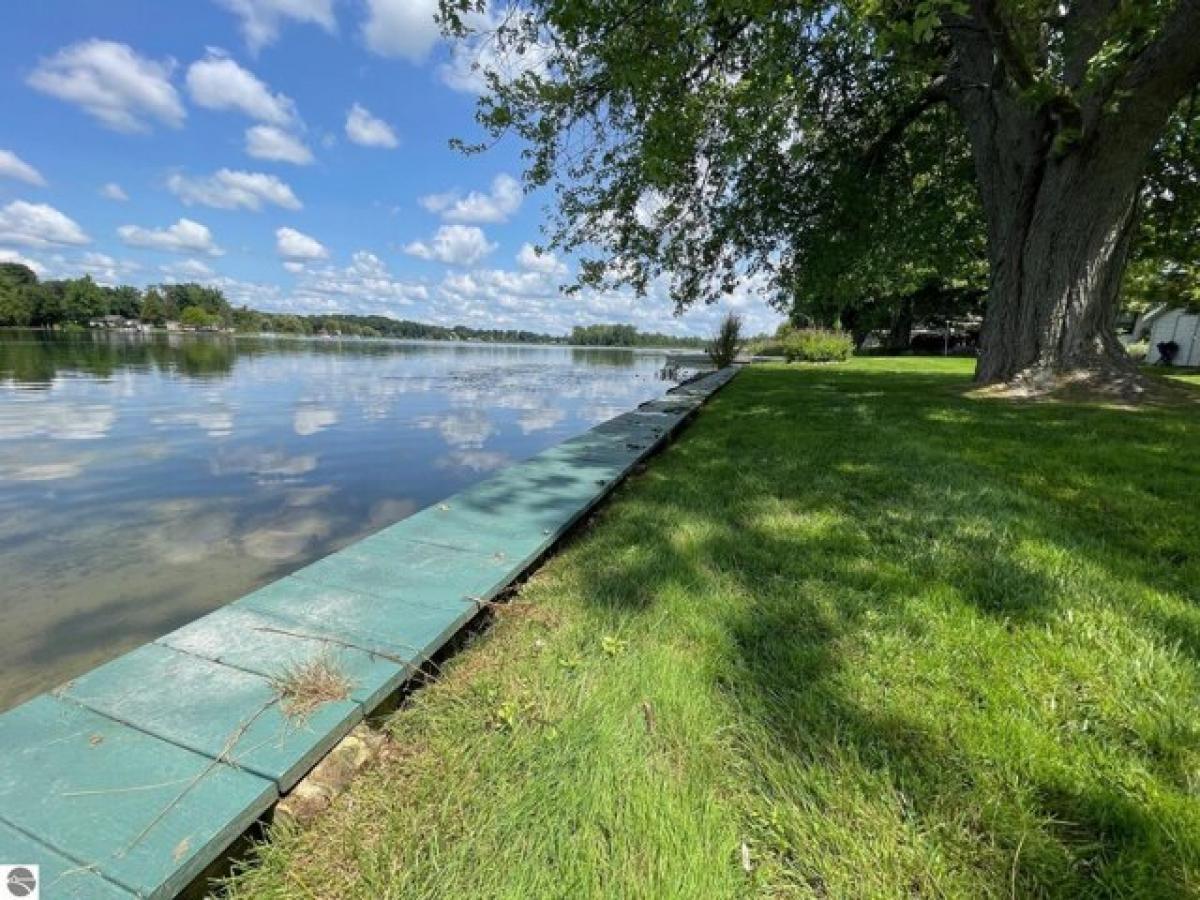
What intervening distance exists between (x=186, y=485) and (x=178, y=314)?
109815 mm

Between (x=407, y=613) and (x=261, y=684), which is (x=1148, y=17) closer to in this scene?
(x=407, y=613)

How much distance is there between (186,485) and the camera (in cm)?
521

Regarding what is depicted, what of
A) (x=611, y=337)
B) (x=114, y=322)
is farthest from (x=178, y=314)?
(x=611, y=337)

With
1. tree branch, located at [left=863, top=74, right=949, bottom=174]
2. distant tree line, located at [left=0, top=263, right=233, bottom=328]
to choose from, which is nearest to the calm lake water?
tree branch, located at [left=863, top=74, right=949, bottom=174]

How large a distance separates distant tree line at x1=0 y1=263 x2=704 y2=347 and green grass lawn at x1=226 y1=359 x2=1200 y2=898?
62.6m

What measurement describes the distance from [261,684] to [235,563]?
94.2 inches

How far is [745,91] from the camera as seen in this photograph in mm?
5699

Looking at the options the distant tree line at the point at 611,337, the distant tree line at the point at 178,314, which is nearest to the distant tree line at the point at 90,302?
the distant tree line at the point at 178,314

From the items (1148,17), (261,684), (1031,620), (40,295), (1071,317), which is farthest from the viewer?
(40,295)

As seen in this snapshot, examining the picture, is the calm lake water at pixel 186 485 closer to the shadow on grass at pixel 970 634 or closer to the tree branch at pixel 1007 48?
the shadow on grass at pixel 970 634

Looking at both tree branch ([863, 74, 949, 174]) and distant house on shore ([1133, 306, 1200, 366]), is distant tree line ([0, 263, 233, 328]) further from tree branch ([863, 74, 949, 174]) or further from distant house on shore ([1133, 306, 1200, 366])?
distant house on shore ([1133, 306, 1200, 366])

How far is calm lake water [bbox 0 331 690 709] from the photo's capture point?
306 cm

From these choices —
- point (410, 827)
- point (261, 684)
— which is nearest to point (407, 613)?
point (261, 684)

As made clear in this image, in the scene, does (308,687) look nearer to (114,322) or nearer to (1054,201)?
(1054,201)
